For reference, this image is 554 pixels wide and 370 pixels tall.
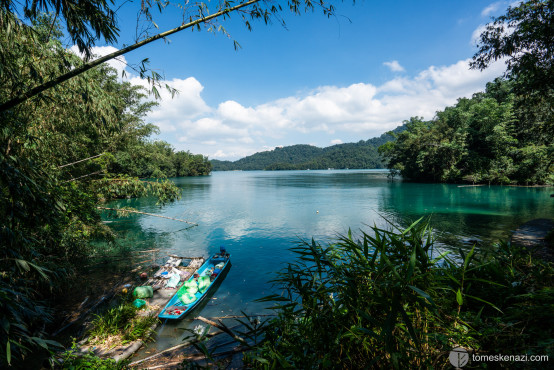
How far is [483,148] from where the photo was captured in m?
40.3

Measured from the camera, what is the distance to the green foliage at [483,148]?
34562 millimetres

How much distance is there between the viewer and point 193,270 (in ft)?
34.7

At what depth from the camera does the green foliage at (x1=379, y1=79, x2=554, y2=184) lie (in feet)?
113

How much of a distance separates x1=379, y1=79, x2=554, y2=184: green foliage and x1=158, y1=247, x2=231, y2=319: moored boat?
133ft

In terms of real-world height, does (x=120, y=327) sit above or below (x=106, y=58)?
→ below

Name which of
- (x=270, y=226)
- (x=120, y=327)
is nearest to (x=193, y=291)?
(x=120, y=327)

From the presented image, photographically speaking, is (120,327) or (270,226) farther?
(270,226)

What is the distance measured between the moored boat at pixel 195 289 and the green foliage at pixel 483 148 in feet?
133

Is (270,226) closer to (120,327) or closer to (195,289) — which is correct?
(195,289)

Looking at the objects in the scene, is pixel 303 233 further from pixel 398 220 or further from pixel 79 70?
pixel 79 70

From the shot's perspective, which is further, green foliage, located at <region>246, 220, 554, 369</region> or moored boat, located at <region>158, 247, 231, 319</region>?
moored boat, located at <region>158, 247, 231, 319</region>

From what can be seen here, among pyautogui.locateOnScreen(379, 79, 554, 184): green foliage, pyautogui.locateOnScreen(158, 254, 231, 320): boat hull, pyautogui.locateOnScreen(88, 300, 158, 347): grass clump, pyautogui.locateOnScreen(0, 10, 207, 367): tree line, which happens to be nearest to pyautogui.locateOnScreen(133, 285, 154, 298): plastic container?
pyautogui.locateOnScreen(88, 300, 158, 347): grass clump

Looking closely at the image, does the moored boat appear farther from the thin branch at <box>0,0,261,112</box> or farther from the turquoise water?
the thin branch at <box>0,0,261,112</box>

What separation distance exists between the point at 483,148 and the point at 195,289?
51815 millimetres
